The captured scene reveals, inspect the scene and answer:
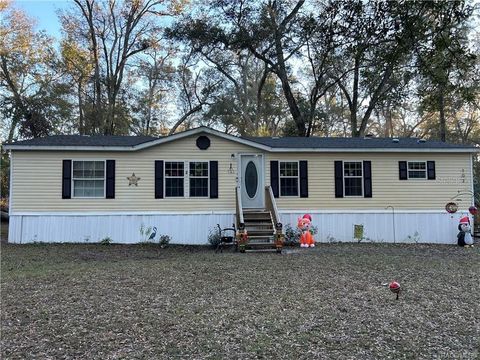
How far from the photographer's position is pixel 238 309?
5.23 meters

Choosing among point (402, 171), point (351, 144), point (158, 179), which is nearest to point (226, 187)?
point (158, 179)

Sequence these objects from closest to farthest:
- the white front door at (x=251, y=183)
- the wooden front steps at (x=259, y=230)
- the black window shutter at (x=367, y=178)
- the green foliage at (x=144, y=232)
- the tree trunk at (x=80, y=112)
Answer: the wooden front steps at (x=259, y=230), the green foliage at (x=144, y=232), the white front door at (x=251, y=183), the black window shutter at (x=367, y=178), the tree trunk at (x=80, y=112)

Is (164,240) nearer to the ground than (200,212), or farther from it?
nearer to the ground

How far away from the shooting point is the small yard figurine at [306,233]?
12359 mm

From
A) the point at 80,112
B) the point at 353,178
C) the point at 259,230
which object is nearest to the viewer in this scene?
the point at 259,230

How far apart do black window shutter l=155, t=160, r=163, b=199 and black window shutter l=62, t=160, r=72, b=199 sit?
8.61ft

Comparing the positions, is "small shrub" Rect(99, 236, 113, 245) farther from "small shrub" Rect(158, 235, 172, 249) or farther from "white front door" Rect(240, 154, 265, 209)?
"white front door" Rect(240, 154, 265, 209)

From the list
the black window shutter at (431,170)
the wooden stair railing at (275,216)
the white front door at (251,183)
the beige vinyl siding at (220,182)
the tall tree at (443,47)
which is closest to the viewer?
the tall tree at (443,47)

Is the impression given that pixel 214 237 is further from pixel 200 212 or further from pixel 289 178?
pixel 289 178

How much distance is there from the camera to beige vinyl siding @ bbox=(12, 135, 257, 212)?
41.2ft

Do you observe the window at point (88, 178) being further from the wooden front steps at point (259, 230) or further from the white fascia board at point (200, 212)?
the wooden front steps at point (259, 230)

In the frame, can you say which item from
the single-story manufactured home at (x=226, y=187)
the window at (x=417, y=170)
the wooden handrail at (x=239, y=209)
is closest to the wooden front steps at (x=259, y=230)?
the single-story manufactured home at (x=226, y=187)

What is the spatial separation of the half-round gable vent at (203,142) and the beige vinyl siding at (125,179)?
0.34ft

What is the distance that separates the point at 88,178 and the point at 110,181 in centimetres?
70
